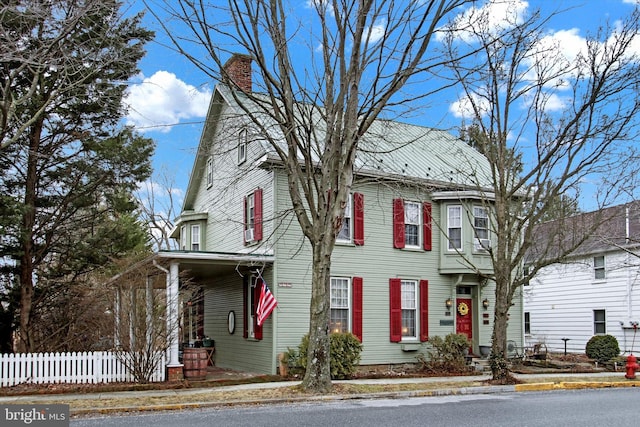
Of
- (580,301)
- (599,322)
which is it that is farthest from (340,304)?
(580,301)

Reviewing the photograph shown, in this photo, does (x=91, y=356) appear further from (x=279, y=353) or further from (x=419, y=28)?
(x=419, y=28)

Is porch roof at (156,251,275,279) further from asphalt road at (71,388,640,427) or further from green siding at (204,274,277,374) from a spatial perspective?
asphalt road at (71,388,640,427)

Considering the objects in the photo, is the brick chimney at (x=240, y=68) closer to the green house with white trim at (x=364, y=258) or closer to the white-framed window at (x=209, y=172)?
the green house with white trim at (x=364, y=258)

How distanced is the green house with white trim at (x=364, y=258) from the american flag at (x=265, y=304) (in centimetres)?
39

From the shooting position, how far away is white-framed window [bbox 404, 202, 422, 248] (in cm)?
2061

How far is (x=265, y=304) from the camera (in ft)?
56.8

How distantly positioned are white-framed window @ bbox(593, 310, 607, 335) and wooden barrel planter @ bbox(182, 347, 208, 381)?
18872 mm

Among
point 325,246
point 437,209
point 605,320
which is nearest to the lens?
point 325,246

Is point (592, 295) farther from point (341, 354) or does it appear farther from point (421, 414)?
point (421, 414)

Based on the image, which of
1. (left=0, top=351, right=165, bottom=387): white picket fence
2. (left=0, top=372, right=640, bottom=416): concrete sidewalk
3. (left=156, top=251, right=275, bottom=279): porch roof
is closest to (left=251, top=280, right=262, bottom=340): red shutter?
(left=156, top=251, right=275, bottom=279): porch roof

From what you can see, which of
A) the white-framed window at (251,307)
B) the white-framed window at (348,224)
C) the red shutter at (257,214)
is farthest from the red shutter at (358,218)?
the white-framed window at (251,307)

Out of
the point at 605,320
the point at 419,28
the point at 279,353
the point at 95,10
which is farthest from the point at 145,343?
the point at 605,320

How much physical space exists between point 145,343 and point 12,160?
6785 mm

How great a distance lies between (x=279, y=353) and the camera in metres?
17.5
